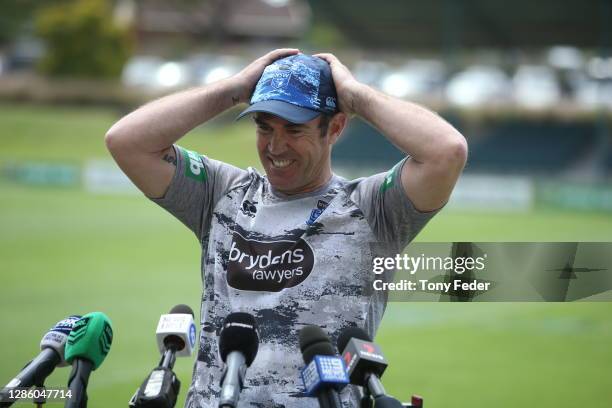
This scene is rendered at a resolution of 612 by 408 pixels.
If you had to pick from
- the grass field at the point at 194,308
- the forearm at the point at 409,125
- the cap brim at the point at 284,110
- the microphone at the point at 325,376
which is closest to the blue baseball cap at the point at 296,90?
the cap brim at the point at 284,110

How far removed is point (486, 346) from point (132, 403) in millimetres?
8714

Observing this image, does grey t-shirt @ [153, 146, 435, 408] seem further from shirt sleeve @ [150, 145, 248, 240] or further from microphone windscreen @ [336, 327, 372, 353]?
microphone windscreen @ [336, 327, 372, 353]

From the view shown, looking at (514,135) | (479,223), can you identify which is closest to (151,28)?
(514,135)

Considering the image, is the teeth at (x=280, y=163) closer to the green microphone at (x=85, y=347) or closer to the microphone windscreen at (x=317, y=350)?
the green microphone at (x=85, y=347)

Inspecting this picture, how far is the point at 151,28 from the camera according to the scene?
58906 mm

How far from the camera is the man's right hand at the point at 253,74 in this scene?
417 centimetres

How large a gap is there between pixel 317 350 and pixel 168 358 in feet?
1.79

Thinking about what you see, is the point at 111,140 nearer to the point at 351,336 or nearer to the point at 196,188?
the point at 196,188

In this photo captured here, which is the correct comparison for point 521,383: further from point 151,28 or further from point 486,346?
point 151,28

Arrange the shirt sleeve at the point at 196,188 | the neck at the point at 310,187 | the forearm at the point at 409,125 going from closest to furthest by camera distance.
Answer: the forearm at the point at 409,125 < the neck at the point at 310,187 < the shirt sleeve at the point at 196,188

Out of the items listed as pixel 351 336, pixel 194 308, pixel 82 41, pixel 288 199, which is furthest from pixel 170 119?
pixel 82 41

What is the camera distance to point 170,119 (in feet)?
13.7

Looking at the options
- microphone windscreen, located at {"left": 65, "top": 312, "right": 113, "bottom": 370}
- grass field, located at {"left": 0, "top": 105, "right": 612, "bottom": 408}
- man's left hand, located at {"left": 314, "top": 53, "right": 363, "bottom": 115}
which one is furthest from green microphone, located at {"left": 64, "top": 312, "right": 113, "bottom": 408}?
grass field, located at {"left": 0, "top": 105, "right": 612, "bottom": 408}

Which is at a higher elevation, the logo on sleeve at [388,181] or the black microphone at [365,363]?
the logo on sleeve at [388,181]
